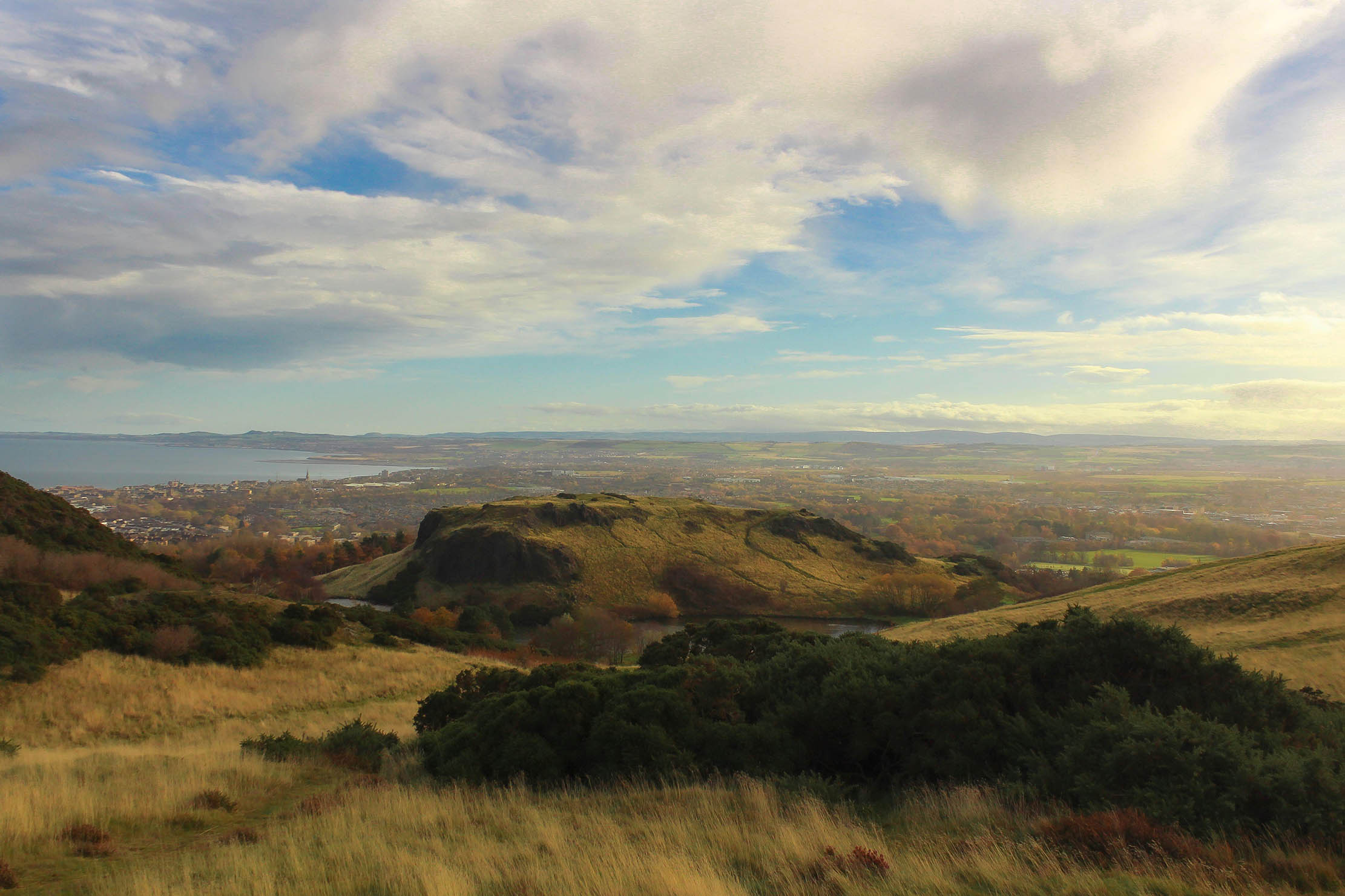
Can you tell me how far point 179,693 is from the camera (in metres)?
22.5

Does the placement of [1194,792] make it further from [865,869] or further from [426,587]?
[426,587]

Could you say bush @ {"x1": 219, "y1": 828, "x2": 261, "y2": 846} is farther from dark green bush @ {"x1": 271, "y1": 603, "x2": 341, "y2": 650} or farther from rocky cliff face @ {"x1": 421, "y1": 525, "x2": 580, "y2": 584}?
rocky cliff face @ {"x1": 421, "y1": 525, "x2": 580, "y2": 584}

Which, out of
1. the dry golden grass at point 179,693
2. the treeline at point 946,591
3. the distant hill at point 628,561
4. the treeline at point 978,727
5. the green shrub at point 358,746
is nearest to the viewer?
the treeline at point 978,727

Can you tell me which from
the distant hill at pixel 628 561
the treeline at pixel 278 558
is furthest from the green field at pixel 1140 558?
the treeline at pixel 278 558

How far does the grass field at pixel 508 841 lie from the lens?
6.62m

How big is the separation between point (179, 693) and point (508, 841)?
796 inches

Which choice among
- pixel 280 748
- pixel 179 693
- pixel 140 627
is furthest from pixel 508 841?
pixel 140 627

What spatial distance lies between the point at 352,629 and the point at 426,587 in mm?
46571

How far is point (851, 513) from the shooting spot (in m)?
175

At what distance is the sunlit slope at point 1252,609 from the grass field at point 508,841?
1793 centimetres

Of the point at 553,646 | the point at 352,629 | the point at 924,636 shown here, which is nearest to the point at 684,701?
the point at 924,636

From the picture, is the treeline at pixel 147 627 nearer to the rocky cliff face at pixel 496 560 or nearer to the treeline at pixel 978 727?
the treeline at pixel 978 727

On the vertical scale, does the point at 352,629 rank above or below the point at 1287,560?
below

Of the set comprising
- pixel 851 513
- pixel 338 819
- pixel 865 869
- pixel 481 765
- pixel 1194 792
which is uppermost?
pixel 1194 792
